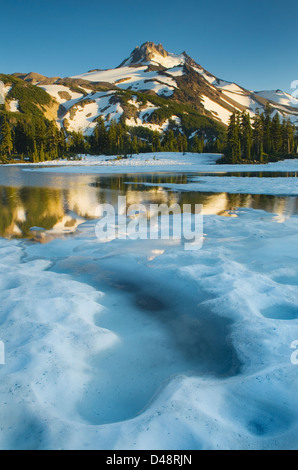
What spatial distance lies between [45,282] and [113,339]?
2.08 m

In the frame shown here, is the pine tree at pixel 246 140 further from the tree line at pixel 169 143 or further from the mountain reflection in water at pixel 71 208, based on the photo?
the mountain reflection in water at pixel 71 208

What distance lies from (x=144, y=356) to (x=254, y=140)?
245 feet

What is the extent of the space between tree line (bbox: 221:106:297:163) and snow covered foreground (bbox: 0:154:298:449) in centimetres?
5817

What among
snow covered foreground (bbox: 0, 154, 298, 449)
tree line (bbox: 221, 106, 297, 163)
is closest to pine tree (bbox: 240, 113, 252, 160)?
tree line (bbox: 221, 106, 297, 163)

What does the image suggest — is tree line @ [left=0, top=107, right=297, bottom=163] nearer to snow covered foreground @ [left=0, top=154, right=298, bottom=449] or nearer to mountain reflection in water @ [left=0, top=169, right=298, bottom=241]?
mountain reflection in water @ [left=0, top=169, right=298, bottom=241]

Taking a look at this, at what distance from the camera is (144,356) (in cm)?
329

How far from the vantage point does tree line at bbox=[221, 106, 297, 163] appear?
6222cm

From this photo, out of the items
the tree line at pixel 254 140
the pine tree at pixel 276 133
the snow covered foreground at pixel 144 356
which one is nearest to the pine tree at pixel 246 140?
the tree line at pixel 254 140

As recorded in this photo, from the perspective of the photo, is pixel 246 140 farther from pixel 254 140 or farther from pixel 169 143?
pixel 169 143

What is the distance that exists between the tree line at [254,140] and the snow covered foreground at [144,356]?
58166 millimetres

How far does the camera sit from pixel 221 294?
179 inches
